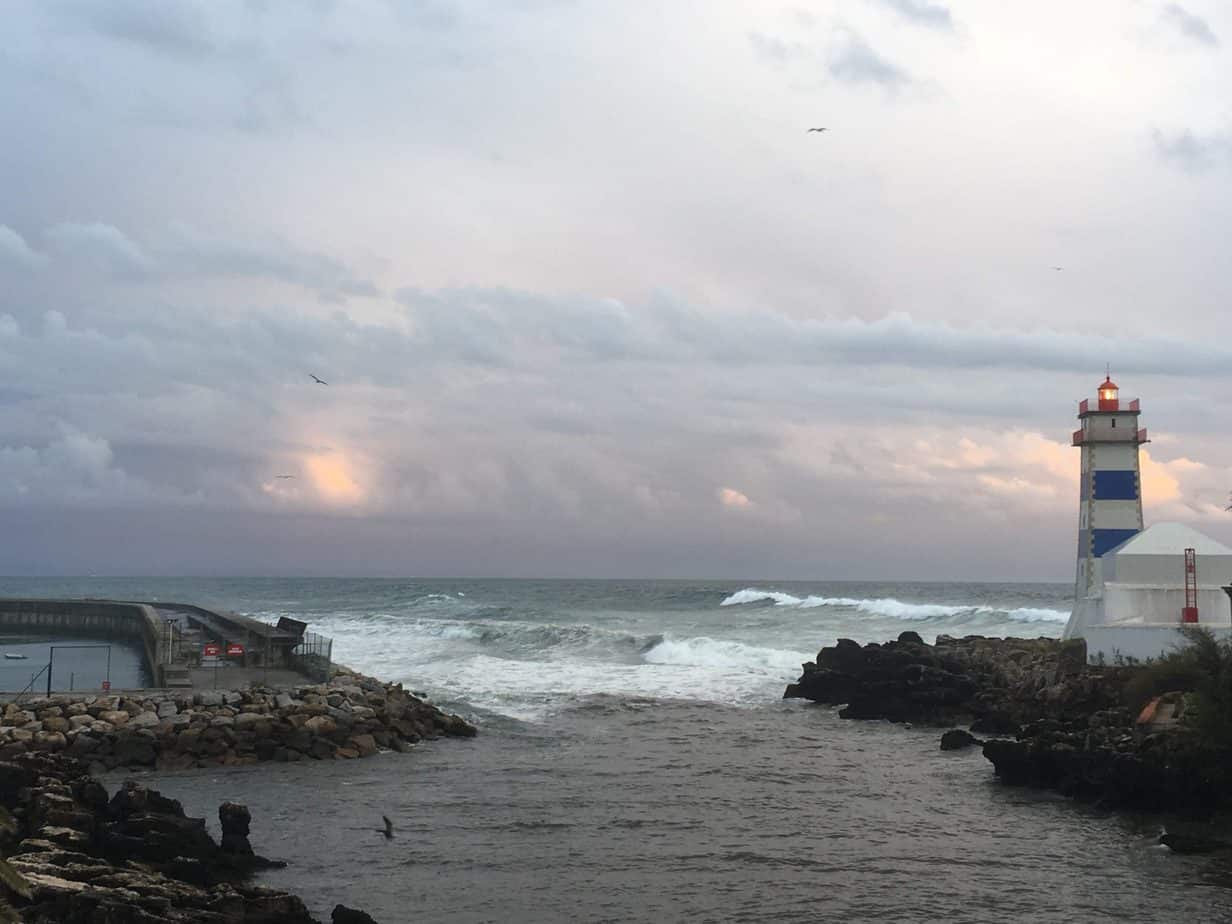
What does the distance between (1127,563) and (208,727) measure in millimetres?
→ 18918

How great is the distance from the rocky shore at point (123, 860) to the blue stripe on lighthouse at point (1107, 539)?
2187 centimetres

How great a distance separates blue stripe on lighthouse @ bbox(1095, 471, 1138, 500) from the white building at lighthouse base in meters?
2.99

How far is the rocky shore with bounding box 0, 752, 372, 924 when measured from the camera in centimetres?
1005

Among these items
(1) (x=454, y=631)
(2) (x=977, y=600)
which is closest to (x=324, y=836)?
(1) (x=454, y=631)

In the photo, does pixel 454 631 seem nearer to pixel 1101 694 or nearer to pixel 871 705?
pixel 871 705

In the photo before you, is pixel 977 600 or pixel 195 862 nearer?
pixel 195 862

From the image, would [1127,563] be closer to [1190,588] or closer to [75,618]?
[1190,588]

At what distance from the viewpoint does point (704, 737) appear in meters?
23.7

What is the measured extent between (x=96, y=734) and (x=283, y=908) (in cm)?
994

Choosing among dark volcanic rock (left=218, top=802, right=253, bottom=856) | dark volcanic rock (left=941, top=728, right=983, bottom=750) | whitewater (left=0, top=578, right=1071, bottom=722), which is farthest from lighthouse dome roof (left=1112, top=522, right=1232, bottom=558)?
dark volcanic rock (left=218, top=802, right=253, bottom=856)

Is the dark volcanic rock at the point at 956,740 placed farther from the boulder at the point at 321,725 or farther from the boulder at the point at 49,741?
the boulder at the point at 49,741

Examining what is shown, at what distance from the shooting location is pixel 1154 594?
2366cm

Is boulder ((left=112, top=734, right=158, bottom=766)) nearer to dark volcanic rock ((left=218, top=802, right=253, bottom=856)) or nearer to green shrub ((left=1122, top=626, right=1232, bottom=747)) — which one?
dark volcanic rock ((left=218, top=802, right=253, bottom=856))

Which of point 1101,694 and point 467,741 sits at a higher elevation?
point 1101,694
